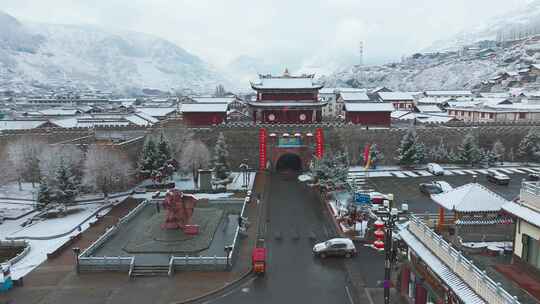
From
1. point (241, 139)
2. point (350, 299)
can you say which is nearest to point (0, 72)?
point (241, 139)

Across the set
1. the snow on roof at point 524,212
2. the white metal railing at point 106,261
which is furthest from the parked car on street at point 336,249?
the snow on roof at point 524,212

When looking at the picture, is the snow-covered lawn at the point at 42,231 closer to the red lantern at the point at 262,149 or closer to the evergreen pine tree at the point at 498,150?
the red lantern at the point at 262,149

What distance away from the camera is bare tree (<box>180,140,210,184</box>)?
122ft

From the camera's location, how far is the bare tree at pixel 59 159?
31.5 m

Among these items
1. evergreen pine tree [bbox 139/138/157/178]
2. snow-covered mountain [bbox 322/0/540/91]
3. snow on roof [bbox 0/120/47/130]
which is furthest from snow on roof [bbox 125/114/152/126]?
snow-covered mountain [bbox 322/0/540/91]

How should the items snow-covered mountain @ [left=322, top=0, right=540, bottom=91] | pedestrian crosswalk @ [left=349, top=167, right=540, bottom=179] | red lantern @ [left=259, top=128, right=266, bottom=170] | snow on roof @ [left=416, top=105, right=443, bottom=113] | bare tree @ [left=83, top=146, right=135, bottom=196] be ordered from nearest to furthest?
bare tree @ [left=83, top=146, right=135, bottom=196] → pedestrian crosswalk @ [left=349, top=167, right=540, bottom=179] → red lantern @ [left=259, top=128, right=266, bottom=170] → snow on roof @ [left=416, top=105, right=443, bottom=113] → snow-covered mountain @ [left=322, top=0, right=540, bottom=91]

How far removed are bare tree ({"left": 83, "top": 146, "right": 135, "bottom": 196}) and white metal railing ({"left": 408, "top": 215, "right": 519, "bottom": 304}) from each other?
24.7m

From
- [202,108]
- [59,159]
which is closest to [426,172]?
[202,108]

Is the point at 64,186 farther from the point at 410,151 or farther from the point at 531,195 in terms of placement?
the point at 410,151

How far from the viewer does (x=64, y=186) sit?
1163 inches

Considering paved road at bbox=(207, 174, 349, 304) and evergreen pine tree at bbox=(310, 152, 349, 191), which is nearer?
paved road at bbox=(207, 174, 349, 304)

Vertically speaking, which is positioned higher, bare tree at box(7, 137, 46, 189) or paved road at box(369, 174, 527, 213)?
bare tree at box(7, 137, 46, 189)

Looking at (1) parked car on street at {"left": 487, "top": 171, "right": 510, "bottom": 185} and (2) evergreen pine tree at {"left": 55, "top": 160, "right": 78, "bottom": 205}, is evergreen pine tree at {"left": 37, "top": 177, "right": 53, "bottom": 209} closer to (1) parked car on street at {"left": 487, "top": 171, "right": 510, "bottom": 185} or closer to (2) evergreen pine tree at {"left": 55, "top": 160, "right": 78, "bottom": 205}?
(2) evergreen pine tree at {"left": 55, "top": 160, "right": 78, "bottom": 205}

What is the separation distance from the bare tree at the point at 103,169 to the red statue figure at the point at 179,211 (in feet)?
34.1
